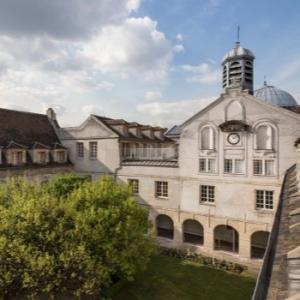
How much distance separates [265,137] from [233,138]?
3.06m

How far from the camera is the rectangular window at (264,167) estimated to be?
26938mm

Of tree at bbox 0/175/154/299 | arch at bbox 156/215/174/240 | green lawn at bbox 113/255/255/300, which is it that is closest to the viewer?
tree at bbox 0/175/154/299

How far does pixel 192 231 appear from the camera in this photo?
34375 mm

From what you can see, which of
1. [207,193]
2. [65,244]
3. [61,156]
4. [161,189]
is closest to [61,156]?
[61,156]

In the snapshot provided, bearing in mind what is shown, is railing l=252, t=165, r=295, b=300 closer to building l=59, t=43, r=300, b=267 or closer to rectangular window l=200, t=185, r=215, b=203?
building l=59, t=43, r=300, b=267

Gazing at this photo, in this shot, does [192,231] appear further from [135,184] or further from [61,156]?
[61,156]

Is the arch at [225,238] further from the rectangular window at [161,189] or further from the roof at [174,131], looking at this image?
the roof at [174,131]

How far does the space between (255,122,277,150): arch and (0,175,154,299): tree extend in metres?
15.1

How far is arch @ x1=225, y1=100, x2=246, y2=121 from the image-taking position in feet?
93.0

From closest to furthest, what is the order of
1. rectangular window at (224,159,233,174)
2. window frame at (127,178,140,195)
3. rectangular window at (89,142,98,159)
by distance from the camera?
1. rectangular window at (224,159,233,174)
2. window frame at (127,178,140,195)
3. rectangular window at (89,142,98,159)

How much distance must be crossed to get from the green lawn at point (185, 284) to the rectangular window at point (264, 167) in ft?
31.9

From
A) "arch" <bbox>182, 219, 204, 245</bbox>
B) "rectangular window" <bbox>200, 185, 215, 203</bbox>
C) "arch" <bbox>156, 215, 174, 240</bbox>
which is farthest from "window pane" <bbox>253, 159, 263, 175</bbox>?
"arch" <bbox>156, 215, 174, 240</bbox>

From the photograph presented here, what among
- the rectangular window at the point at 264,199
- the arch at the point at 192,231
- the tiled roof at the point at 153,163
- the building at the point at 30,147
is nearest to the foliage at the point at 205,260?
the arch at the point at 192,231

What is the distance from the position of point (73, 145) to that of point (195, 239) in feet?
67.3
